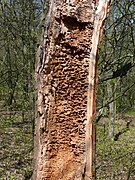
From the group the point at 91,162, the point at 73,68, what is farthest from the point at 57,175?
the point at 73,68

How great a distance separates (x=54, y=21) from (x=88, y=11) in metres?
0.21

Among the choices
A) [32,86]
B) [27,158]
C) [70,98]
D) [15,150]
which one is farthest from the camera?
[15,150]

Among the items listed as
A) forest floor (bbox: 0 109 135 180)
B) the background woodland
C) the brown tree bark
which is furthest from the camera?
forest floor (bbox: 0 109 135 180)

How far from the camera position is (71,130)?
1719 millimetres

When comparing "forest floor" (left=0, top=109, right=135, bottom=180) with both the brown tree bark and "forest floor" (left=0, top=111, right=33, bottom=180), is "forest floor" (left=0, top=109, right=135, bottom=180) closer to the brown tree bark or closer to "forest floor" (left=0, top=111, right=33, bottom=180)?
"forest floor" (left=0, top=111, right=33, bottom=180)

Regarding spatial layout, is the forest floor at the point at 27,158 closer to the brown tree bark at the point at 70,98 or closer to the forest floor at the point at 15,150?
the forest floor at the point at 15,150

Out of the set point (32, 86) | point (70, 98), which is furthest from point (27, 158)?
point (70, 98)

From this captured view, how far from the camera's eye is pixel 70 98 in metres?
1.72

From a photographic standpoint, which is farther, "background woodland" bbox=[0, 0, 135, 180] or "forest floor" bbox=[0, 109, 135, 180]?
"forest floor" bbox=[0, 109, 135, 180]

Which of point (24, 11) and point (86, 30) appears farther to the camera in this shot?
point (24, 11)

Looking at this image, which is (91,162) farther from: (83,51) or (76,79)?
(83,51)

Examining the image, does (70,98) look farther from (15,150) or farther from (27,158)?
(15,150)

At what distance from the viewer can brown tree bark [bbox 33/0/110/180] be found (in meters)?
1.67

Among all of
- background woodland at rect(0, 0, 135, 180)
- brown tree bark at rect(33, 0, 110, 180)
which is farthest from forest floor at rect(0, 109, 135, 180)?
brown tree bark at rect(33, 0, 110, 180)
